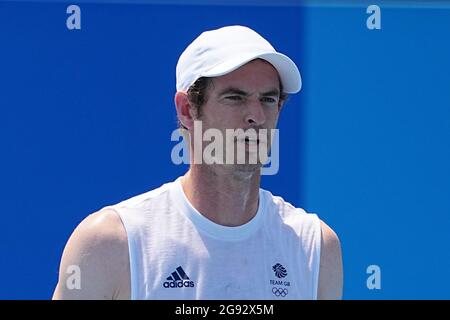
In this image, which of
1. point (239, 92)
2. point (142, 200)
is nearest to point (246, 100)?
point (239, 92)

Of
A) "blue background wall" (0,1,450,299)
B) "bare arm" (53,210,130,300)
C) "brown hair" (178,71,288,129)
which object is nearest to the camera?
"bare arm" (53,210,130,300)

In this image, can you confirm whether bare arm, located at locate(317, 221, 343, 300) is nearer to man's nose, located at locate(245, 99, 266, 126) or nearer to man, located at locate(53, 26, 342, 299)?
man, located at locate(53, 26, 342, 299)

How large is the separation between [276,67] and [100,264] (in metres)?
0.51

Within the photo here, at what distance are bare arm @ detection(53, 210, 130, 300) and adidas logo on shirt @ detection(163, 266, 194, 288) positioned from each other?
0.25 feet

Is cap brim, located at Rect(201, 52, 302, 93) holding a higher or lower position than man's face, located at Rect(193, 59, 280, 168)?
higher

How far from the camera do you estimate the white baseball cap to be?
4.72 ft

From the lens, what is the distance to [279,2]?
6.85ft

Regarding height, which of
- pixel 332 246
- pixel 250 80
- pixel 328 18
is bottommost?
pixel 332 246

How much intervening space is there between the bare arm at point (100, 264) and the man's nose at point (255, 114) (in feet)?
1.03

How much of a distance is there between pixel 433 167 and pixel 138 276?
3.62 feet

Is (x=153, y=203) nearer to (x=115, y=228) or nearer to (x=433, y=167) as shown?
(x=115, y=228)

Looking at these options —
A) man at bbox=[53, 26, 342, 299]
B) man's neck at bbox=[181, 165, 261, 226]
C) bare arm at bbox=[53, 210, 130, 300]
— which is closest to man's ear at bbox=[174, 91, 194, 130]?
man at bbox=[53, 26, 342, 299]

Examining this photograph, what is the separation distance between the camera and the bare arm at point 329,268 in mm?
1545

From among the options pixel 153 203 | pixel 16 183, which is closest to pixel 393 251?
pixel 153 203
